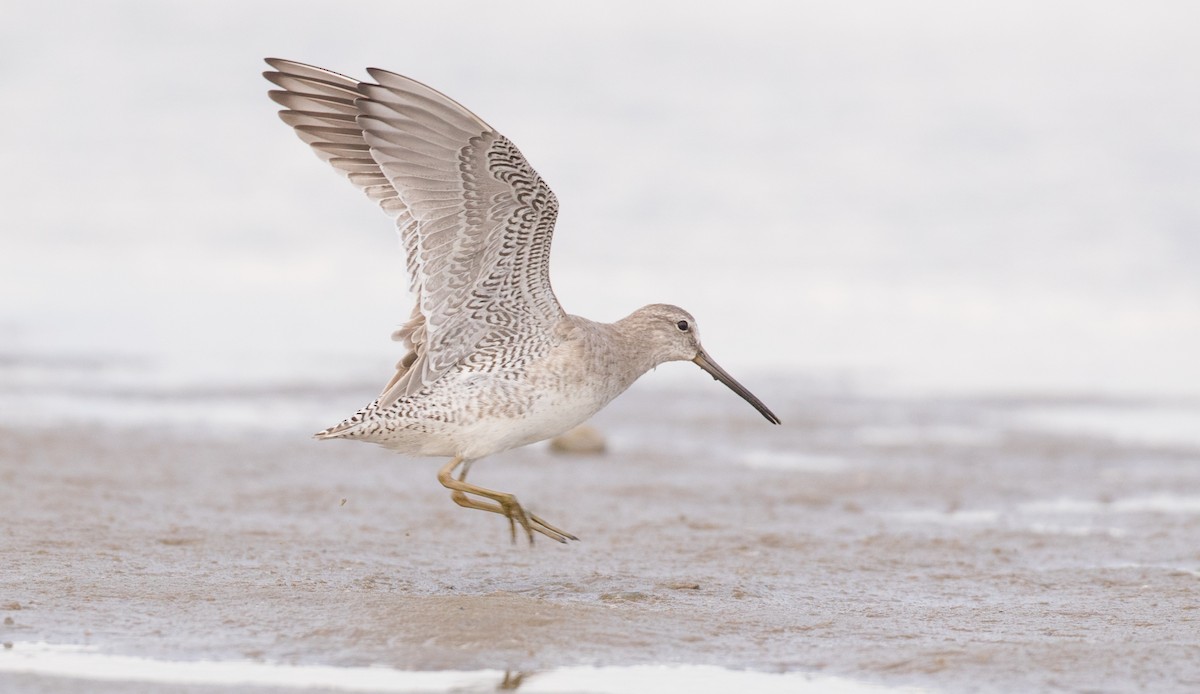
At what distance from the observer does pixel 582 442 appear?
34.7ft

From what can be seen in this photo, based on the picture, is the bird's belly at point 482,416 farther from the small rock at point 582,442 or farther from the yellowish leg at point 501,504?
the small rock at point 582,442

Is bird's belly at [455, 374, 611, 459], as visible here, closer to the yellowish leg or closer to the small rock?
the yellowish leg

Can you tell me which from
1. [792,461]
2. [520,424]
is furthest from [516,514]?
[792,461]

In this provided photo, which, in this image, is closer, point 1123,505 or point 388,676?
point 388,676

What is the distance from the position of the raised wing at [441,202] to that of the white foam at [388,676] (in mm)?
2048

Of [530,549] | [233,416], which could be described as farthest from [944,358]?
[530,549]

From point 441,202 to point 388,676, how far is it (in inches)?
89.4

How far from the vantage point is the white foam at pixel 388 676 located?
15.0ft

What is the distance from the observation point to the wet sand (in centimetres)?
509

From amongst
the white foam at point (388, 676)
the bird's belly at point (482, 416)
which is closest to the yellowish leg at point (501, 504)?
the bird's belly at point (482, 416)

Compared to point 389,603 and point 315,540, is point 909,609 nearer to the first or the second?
point 389,603

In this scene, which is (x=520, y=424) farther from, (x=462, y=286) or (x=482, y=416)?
(x=462, y=286)

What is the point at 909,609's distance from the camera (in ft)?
19.7

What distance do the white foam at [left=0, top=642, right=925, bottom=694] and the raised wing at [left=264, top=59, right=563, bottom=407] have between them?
2.05 m
